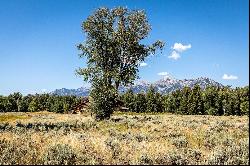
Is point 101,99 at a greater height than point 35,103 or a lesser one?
lesser

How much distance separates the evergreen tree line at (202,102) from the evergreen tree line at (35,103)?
37559mm

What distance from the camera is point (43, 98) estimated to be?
6747 inches

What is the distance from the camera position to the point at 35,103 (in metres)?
164

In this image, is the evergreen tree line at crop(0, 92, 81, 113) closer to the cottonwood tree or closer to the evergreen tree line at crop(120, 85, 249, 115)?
the evergreen tree line at crop(120, 85, 249, 115)

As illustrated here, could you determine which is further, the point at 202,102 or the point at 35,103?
the point at 35,103

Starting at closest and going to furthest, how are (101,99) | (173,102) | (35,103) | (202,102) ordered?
1. (101,99)
2. (202,102)
3. (173,102)
4. (35,103)

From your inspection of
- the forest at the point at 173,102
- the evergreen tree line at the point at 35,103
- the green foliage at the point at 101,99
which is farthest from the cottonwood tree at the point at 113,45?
the evergreen tree line at the point at 35,103

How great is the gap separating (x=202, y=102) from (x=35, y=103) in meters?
73.0

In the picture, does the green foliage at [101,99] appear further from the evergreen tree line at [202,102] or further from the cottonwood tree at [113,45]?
the evergreen tree line at [202,102]

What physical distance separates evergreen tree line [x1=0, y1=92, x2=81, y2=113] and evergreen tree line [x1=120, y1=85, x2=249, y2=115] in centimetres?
3756

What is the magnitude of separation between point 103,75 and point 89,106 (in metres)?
3.94

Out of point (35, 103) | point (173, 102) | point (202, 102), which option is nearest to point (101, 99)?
point (202, 102)

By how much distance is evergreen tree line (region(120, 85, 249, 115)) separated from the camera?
123 meters

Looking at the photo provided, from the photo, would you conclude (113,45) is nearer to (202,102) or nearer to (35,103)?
(202,102)
